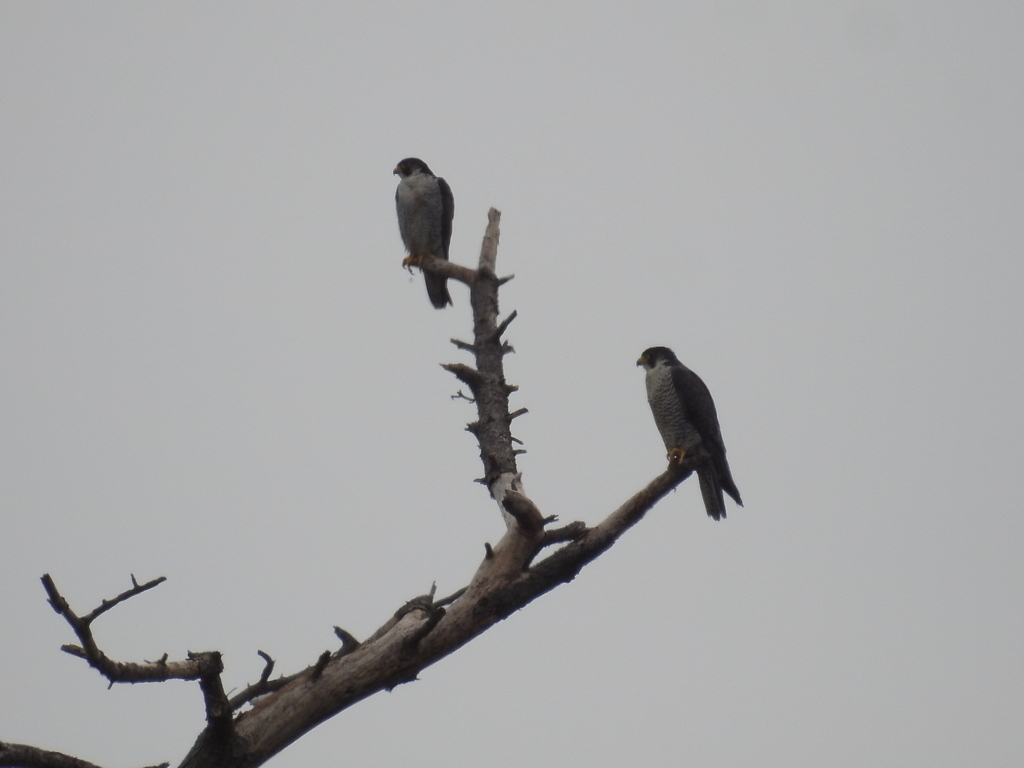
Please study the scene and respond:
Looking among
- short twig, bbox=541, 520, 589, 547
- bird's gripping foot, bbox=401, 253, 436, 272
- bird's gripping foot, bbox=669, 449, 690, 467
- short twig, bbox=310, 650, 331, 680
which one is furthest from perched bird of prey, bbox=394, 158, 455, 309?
short twig, bbox=310, 650, 331, 680

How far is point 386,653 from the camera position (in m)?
3.62

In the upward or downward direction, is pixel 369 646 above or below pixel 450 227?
below

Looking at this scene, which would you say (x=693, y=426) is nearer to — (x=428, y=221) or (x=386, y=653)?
(x=386, y=653)

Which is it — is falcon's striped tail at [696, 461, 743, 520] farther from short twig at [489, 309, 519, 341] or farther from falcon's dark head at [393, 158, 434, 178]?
falcon's dark head at [393, 158, 434, 178]

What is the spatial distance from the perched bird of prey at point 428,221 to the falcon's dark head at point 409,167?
7.9 inches

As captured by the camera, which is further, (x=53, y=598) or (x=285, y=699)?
(x=285, y=699)

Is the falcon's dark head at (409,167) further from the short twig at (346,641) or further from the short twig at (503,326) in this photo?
the short twig at (346,641)

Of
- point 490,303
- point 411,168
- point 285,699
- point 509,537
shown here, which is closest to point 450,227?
point 411,168

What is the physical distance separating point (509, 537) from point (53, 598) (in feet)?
5.81

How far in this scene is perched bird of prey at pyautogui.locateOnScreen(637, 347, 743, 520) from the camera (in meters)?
5.55

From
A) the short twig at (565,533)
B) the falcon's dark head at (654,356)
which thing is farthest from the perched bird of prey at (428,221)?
the short twig at (565,533)

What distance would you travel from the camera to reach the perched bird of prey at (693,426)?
5.55 metres

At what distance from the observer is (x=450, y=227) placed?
909cm

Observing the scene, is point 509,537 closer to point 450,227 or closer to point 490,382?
point 490,382
